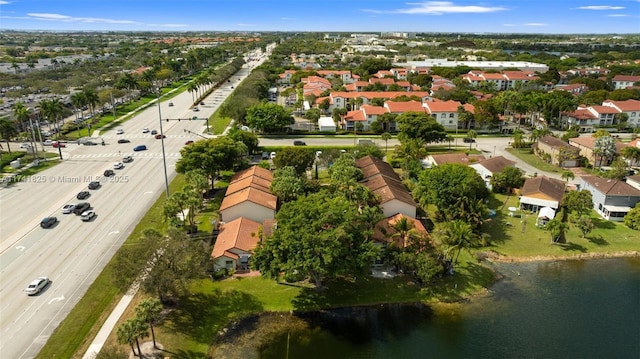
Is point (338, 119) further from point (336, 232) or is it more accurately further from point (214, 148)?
point (336, 232)

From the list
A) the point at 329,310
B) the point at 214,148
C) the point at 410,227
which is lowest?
the point at 329,310

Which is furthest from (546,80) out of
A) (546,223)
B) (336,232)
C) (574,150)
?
(336,232)

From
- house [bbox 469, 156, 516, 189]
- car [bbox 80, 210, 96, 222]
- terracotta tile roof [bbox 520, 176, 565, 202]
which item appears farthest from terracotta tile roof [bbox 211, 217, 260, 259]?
terracotta tile roof [bbox 520, 176, 565, 202]

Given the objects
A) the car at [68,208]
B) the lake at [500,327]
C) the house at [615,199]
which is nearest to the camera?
the lake at [500,327]

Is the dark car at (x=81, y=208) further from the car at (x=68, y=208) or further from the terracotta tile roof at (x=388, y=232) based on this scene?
the terracotta tile roof at (x=388, y=232)

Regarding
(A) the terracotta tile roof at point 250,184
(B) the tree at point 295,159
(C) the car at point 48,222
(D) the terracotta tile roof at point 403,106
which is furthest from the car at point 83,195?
(D) the terracotta tile roof at point 403,106

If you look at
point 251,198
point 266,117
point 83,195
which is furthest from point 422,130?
point 83,195
